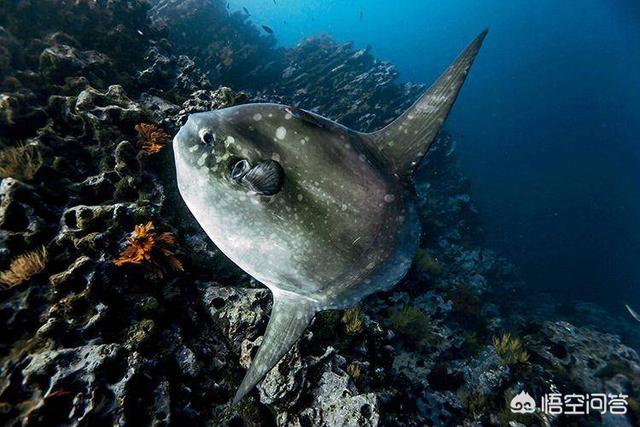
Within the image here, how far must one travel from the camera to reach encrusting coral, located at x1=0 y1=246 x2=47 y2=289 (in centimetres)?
307

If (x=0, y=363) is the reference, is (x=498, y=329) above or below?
below

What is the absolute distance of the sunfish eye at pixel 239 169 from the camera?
1755 millimetres

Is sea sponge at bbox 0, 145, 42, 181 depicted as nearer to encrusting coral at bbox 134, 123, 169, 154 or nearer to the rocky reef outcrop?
the rocky reef outcrop

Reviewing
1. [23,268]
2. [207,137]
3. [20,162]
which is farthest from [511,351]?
[20,162]

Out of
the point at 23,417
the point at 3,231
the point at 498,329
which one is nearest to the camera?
the point at 23,417

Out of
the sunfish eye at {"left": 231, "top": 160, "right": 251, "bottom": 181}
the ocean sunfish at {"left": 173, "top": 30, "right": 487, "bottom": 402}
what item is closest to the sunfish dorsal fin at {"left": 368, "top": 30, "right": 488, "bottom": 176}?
the ocean sunfish at {"left": 173, "top": 30, "right": 487, "bottom": 402}

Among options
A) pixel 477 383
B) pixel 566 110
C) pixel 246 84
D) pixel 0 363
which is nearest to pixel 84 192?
pixel 0 363

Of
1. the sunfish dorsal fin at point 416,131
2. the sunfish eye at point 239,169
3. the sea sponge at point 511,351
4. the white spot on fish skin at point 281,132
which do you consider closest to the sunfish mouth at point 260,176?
the sunfish eye at point 239,169

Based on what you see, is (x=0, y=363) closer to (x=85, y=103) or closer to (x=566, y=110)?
(x=85, y=103)

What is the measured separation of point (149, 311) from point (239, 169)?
2431 millimetres

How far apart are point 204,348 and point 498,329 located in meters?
8.42

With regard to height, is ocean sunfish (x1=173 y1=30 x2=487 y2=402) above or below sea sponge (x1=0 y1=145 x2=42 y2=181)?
above

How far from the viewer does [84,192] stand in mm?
4137

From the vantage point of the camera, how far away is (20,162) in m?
4.09
